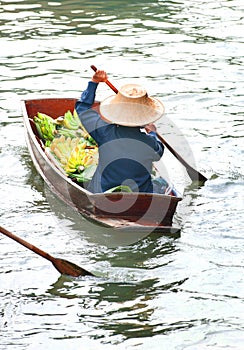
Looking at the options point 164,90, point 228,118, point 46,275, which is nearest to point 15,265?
point 46,275

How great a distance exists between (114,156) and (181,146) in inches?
90.5

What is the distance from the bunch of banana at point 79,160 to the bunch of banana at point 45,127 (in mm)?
568

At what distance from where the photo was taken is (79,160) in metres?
8.45

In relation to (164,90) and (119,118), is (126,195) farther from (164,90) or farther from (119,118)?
(164,90)

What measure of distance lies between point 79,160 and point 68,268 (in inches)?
67.4

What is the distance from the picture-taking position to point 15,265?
7.32 m

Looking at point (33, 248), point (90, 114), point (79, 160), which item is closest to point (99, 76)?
point (90, 114)

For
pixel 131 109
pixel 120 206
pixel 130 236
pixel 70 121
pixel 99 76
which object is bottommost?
pixel 130 236

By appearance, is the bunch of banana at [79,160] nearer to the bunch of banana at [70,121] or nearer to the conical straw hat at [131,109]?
the bunch of banana at [70,121]

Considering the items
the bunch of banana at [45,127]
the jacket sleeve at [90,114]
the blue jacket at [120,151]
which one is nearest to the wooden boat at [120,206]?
the blue jacket at [120,151]

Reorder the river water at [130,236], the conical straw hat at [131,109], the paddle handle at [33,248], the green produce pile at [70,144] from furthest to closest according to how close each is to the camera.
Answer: the green produce pile at [70,144] → the conical straw hat at [131,109] → the paddle handle at [33,248] → the river water at [130,236]

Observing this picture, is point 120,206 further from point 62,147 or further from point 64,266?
point 62,147

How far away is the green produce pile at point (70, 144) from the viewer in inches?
331

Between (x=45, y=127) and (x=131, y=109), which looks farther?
(x=45, y=127)
